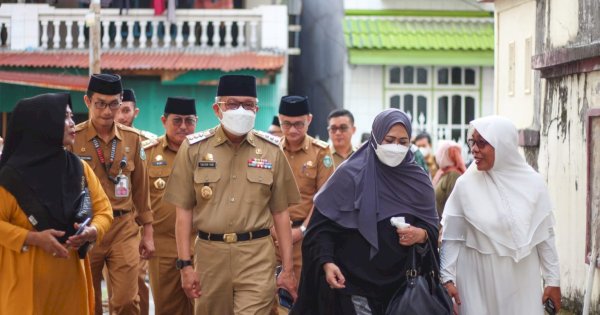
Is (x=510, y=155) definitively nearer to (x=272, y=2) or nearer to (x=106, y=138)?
(x=106, y=138)

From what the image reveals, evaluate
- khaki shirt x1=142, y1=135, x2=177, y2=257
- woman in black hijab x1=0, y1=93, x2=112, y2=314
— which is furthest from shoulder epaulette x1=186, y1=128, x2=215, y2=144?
khaki shirt x1=142, y1=135, x2=177, y2=257

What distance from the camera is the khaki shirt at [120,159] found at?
31.3ft

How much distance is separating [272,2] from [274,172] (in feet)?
51.6

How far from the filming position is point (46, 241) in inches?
279

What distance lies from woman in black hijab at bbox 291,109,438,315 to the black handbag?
78 mm

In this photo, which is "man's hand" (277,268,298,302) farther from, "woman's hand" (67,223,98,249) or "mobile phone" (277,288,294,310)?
"woman's hand" (67,223,98,249)

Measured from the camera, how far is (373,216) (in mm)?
7395

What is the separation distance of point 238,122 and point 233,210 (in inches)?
24.5

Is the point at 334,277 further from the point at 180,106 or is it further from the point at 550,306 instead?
the point at 180,106

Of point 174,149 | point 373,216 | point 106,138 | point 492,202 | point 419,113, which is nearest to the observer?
point 373,216

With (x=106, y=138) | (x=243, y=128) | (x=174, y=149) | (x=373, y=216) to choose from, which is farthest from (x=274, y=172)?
(x=174, y=149)

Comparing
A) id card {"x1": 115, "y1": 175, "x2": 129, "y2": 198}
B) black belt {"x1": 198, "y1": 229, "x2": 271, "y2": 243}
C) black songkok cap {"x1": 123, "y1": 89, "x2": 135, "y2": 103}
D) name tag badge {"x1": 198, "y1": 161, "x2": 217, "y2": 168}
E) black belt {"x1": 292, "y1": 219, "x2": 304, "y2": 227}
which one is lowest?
black belt {"x1": 292, "y1": 219, "x2": 304, "y2": 227}

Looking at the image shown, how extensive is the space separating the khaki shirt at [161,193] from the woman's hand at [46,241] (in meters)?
3.21

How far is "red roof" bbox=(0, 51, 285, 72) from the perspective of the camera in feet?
69.1
